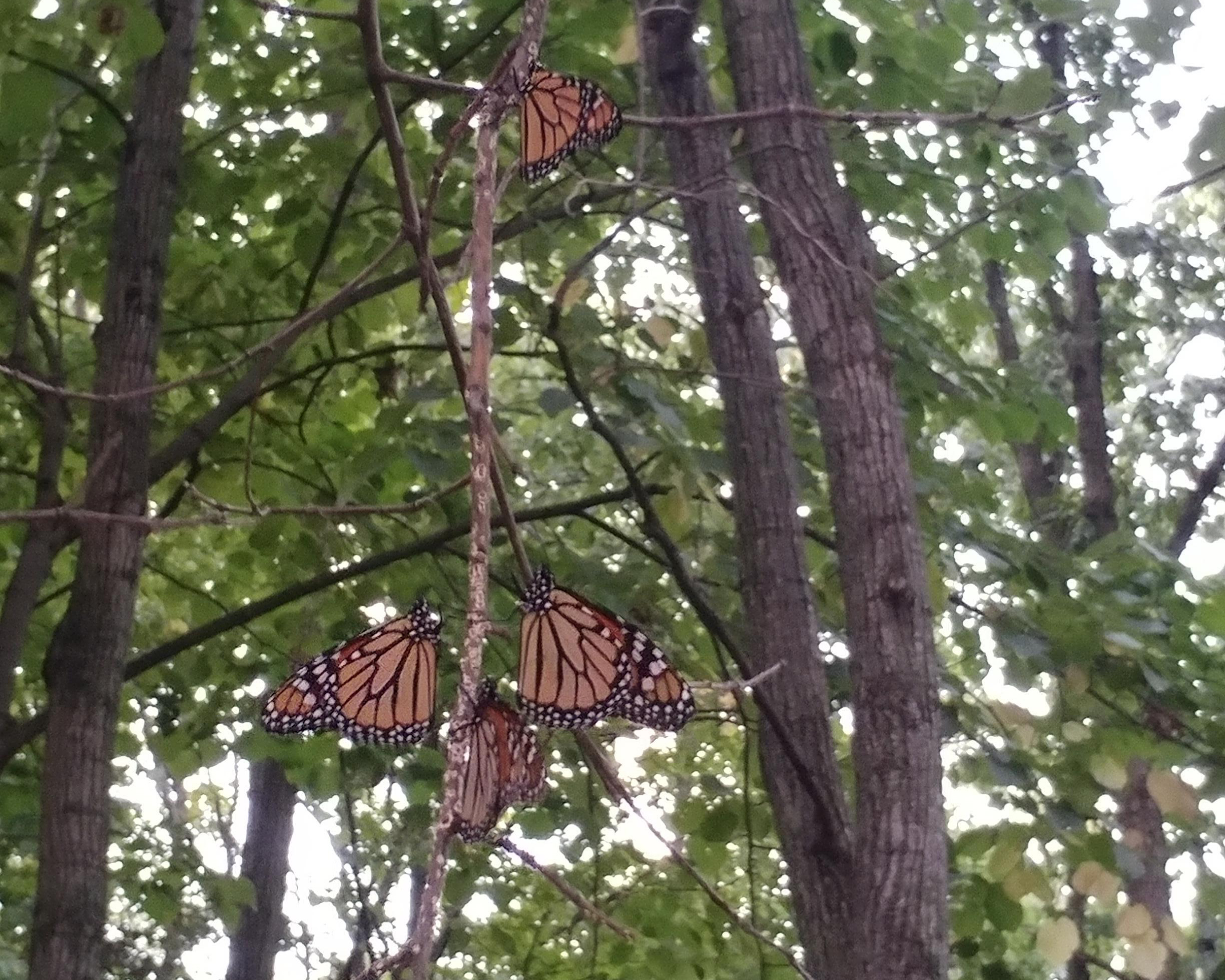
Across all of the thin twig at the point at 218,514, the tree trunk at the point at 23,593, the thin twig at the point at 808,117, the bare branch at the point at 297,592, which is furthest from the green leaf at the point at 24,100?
the thin twig at the point at 808,117

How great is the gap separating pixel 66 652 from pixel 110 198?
145 centimetres

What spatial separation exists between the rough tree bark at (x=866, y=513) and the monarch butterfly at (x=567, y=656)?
1069 millimetres

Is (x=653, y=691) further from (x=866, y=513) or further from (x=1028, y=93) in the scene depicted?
(x=1028, y=93)

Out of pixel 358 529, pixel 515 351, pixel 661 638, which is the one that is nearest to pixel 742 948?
pixel 661 638

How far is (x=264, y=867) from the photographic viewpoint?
7.18m

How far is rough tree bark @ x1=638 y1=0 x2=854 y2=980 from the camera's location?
2.53m

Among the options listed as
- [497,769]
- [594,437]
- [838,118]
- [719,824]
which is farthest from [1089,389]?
[497,769]

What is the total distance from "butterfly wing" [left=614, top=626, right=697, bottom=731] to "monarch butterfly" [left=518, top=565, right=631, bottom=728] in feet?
0.04

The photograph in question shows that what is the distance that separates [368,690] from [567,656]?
209 mm

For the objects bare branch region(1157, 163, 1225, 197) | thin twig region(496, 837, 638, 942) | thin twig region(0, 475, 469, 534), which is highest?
bare branch region(1157, 163, 1225, 197)

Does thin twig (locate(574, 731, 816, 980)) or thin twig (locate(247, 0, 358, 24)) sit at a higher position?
thin twig (locate(247, 0, 358, 24))

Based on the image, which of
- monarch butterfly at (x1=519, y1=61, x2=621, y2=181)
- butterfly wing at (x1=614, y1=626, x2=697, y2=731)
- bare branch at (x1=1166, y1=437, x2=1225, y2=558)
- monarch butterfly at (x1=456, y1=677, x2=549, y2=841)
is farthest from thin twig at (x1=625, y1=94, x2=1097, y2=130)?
bare branch at (x1=1166, y1=437, x2=1225, y2=558)

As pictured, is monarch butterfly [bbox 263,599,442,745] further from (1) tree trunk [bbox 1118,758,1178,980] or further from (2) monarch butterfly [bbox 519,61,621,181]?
(1) tree trunk [bbox 1118,758,1178,980]

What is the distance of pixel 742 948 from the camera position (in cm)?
425
